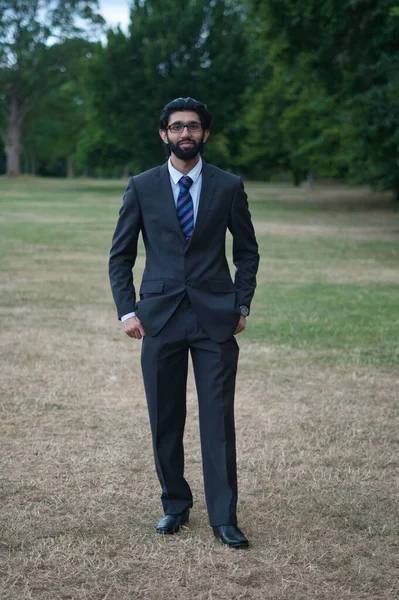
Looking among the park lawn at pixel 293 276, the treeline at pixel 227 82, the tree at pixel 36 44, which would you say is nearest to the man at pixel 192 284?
the park lawn at pixel 293 276

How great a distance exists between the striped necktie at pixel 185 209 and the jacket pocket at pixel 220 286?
0.77ft

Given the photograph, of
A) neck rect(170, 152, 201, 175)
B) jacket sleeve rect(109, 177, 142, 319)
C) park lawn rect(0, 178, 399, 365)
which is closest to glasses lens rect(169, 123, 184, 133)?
neck rect(170, 152, 201, 175)

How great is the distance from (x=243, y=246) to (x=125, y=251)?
579mm

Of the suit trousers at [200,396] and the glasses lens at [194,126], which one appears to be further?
the suit trousers at [200,396]

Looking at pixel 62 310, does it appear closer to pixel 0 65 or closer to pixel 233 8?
pixel 233 8

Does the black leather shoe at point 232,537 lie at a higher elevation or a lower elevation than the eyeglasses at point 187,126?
lower

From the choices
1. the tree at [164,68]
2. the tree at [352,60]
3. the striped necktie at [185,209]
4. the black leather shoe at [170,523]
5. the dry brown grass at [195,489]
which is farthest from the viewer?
the tree at [164,68]

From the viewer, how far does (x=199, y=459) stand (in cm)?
627

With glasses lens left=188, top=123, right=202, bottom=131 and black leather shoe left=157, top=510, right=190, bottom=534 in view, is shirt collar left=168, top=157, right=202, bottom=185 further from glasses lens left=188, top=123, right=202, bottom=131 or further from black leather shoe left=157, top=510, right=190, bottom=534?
black leather shoe left=157, top=510, right=190, bottom=534

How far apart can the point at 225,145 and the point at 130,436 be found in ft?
184

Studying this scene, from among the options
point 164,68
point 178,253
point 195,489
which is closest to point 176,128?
point 178,253

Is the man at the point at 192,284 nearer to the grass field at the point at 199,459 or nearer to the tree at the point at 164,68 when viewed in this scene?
the grass field at the point at 199,459

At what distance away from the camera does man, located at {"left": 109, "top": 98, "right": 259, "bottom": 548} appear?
4488 mm

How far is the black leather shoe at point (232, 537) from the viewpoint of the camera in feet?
15.1
